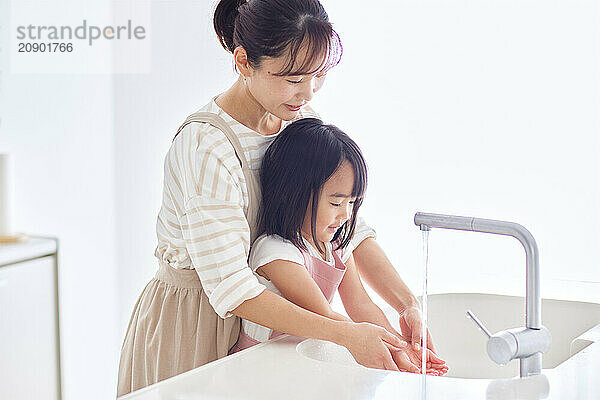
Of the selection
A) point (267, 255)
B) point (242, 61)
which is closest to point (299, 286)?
point (267, 255)

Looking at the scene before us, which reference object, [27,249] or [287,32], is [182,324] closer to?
[287,32]

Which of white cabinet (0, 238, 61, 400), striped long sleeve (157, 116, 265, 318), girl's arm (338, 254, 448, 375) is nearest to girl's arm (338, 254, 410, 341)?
girl's arm (338, 254, 448, 375)

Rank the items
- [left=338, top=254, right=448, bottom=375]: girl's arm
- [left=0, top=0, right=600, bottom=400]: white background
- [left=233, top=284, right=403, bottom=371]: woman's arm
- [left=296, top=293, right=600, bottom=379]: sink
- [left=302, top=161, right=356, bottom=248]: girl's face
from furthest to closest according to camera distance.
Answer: [left=0, top=0, right=600, bottom=400]: white background < [left=296, top=293, right=600, bottom=379]: sink < [left=338, top=254, right=448, bottom=375]: girl's arm < [left=302, top=161, right=356, bottom=248]: girl's face < [left=233, top=284, right=403, bottom=371]: woman's arm

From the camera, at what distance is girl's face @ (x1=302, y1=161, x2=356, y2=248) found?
892mm

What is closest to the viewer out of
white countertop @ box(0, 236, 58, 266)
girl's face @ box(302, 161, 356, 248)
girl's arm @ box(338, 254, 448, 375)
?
white countertop @ box(0, 236, 58, 266)

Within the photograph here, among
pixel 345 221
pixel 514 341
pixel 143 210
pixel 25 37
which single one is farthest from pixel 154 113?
pixel 25 37

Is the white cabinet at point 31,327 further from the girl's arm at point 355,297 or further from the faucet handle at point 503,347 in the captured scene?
the girl's arm at point 355,297

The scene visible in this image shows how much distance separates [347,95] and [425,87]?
215 mm

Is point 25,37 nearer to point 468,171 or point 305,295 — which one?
point 305,295

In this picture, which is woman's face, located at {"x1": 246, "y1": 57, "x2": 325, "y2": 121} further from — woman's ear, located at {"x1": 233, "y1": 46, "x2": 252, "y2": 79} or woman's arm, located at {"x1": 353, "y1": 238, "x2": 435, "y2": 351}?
woman's arm, located at {"x1": 353, "y1": 238, "x2": 435, "y2": 351}

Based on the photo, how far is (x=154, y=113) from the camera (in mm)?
1678

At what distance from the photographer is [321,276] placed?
939mm

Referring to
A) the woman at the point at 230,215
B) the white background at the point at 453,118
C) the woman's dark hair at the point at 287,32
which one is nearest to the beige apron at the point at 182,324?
the woman at the point at 230,215

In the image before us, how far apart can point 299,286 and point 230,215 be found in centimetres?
12
